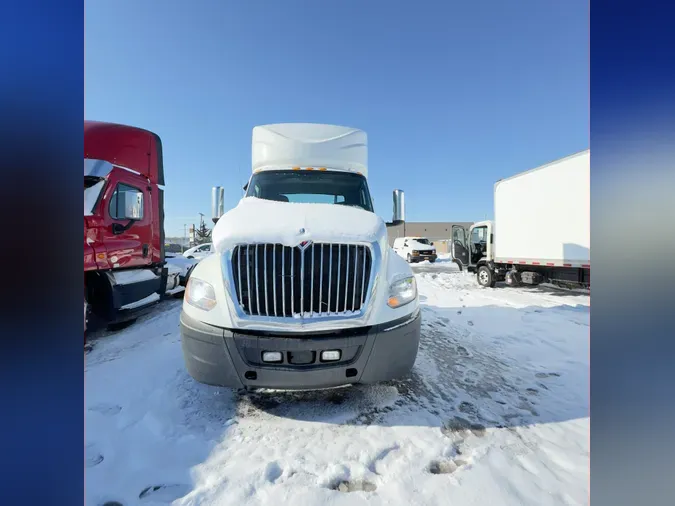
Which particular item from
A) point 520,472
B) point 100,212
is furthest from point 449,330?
point 100,212

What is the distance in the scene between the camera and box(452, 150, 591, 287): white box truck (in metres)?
8.41

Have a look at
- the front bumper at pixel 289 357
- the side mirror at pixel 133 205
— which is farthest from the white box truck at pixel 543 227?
the side mirror at pixel 133 205

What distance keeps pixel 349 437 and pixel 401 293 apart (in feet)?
4.35

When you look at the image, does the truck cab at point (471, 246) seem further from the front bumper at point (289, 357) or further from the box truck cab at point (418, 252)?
the front bumper at point (289, 357)

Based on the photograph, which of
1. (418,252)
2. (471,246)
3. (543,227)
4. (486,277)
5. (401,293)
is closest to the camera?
(401,293)

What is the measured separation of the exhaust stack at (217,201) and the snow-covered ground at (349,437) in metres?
2.46

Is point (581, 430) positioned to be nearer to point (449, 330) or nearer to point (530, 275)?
point (449, 330)

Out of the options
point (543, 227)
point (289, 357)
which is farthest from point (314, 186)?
point (543, 227)

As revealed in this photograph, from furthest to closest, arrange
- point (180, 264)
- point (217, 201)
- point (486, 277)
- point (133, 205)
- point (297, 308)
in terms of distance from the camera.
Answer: point (486, 277)
point (180, 264)
point (133, 205)
point (217, 201)
point (297, 308)

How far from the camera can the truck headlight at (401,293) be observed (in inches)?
102

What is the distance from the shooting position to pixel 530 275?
10164 millimetres

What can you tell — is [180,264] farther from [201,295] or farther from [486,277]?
[486,277]

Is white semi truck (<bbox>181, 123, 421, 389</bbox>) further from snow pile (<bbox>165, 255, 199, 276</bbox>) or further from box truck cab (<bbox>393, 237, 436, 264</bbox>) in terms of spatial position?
box truck cab (<bbox>393, 237, 436, 264</bbox>)

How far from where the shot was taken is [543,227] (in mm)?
9281
